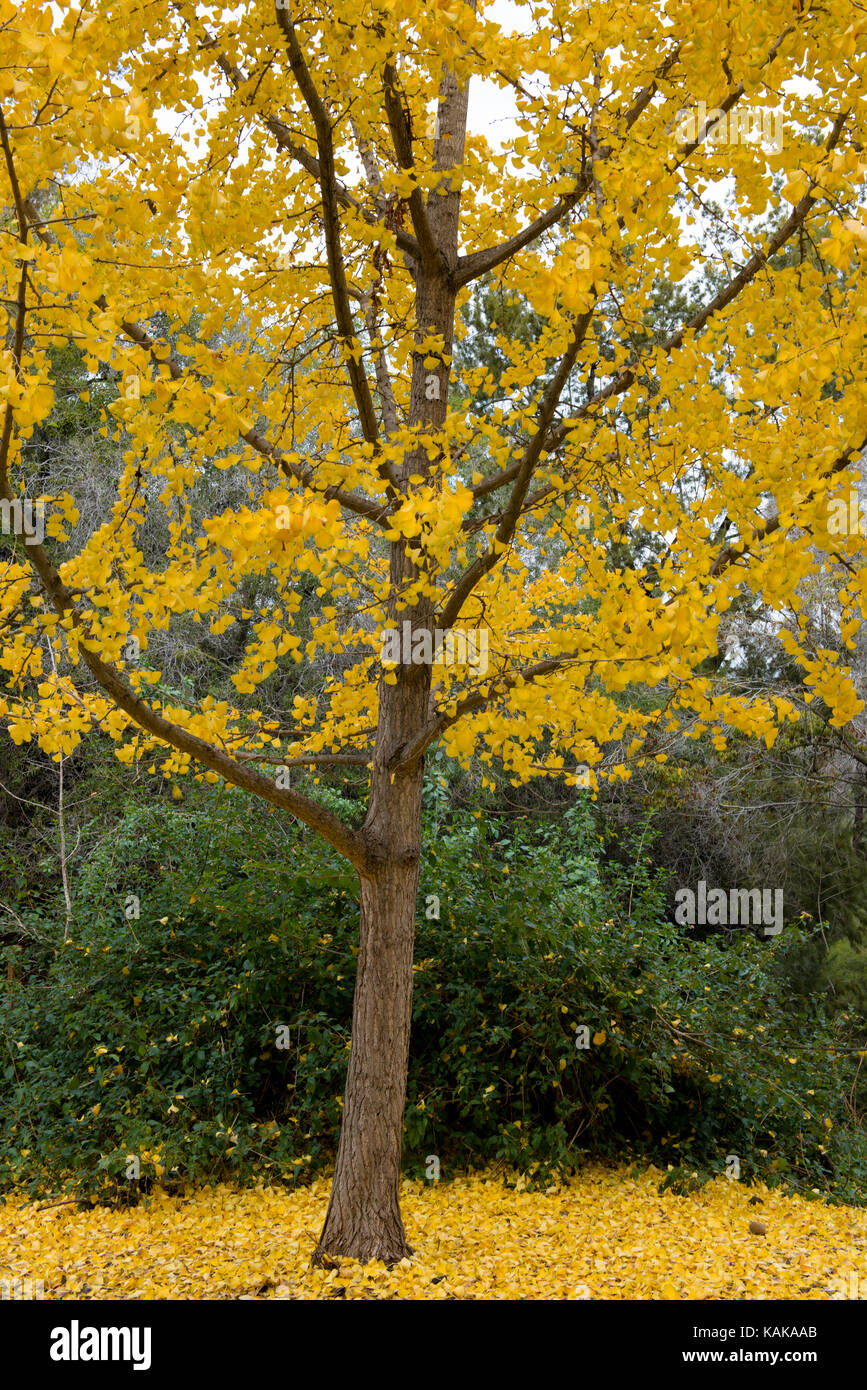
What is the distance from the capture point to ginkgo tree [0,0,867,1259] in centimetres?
220

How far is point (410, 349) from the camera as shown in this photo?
3.80 meters

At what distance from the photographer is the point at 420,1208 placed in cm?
416

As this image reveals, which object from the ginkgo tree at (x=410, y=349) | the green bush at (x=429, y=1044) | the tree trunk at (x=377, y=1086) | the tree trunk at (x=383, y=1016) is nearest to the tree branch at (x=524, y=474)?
the ginkgo tree at (x=410, y=349)

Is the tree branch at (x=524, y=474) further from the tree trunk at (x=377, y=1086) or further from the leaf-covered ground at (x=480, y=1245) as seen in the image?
the leaf-covered ground at (x=480, y=1245)

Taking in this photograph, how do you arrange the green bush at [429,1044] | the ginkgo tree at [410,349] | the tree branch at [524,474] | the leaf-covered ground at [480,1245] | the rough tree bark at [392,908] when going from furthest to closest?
the green bush at [429,1044], the rough tree bark at [392,908], the leaf-covered ground at [480,1245], the tree branch at [524,474], the ginkgo tree at [410,349]

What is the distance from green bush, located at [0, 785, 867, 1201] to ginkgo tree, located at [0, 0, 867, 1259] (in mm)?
1279

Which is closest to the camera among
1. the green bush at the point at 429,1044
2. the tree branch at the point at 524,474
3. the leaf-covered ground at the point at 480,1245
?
the tree branch at the point at 524,474

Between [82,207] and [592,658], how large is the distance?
177 centimetres

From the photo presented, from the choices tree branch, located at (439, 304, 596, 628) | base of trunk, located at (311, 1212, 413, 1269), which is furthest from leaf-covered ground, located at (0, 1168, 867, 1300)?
tree branch, located at (439, 304, 596, 628)

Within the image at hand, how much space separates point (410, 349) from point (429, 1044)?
3386 mm

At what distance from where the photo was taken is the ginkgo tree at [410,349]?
2.20 metres

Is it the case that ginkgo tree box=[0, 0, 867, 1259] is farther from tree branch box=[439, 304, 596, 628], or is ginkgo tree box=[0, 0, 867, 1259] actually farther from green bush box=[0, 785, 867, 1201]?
green bush box=[0, 785, 867, 1201]

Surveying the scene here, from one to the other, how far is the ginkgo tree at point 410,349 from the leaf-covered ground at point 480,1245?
0.29 metres
